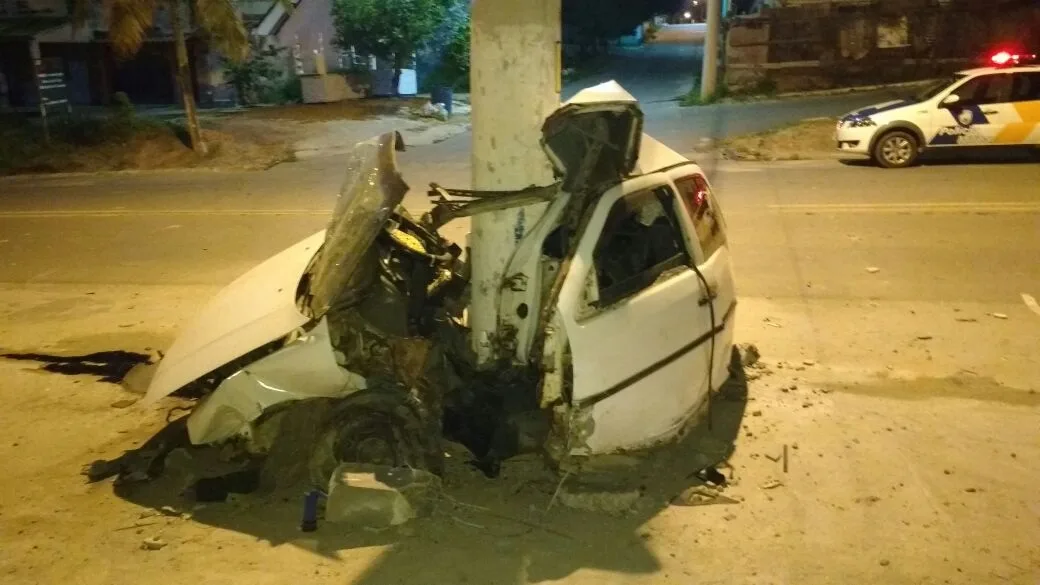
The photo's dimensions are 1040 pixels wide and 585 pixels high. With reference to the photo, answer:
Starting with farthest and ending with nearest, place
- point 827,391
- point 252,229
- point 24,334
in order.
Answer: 1. point 252,229
2. point 24,334
3. point 827,391

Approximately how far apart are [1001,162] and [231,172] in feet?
48.1

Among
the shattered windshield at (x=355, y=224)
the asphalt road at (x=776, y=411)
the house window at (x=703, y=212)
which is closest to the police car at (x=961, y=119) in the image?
the asphalt road at (x=776, y=411)

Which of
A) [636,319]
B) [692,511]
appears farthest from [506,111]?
[692,511]

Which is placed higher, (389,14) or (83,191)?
(389,14)

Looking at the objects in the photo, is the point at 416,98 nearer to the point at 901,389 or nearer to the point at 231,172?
the point at 231,172

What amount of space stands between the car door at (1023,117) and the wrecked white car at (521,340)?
1145 cm

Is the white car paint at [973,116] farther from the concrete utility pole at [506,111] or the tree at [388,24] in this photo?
the tree at [388,24]

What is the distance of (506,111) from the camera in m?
5.15

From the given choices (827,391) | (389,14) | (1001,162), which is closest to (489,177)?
(827,391)

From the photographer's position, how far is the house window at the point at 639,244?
480 cm

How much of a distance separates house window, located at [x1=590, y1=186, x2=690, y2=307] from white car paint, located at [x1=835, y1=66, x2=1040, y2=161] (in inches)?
435

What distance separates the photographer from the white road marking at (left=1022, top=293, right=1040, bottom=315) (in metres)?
7.60

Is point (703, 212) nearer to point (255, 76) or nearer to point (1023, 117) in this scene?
point (1023, 117)

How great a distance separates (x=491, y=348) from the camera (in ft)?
17.1
